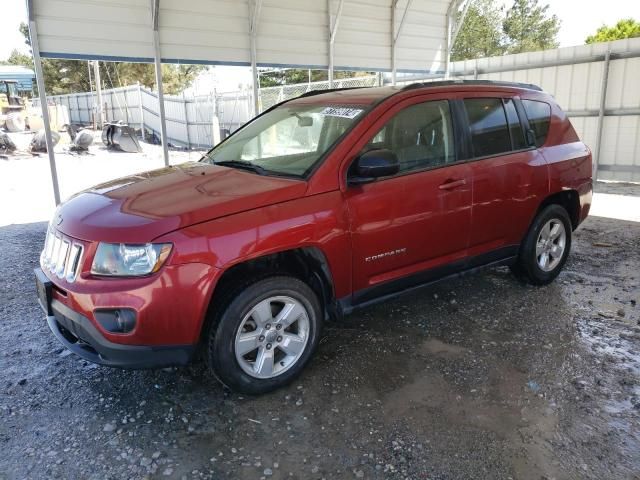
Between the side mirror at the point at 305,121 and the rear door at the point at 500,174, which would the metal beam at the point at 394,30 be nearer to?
the rear door at the point at 500,174

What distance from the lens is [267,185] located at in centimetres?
311

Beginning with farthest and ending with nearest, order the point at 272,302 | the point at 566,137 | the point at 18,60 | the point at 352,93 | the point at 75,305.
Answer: the point at 18,60
the point at 566,137
the point at 352,93
the point at 272,302
the point at 75,305

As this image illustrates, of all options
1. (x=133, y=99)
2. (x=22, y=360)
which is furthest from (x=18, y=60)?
(x=22, y=360)

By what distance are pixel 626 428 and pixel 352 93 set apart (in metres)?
2.88

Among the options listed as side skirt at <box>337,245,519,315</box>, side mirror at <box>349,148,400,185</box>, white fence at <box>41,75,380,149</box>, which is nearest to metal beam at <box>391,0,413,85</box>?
white fence at <box>41,75,380,149</box>

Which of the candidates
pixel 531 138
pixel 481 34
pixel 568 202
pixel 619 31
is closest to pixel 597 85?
pixel 568 202

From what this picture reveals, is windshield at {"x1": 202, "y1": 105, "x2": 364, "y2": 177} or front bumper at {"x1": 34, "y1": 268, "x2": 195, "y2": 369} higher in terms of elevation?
windshield at {"x1": 202, "y1": 105, "x2": 364, "y2": 177}

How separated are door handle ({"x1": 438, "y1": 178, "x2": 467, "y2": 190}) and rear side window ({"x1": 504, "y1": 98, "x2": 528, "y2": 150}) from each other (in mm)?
815

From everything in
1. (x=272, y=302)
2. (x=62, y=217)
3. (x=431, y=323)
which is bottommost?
(x=431, y=323)

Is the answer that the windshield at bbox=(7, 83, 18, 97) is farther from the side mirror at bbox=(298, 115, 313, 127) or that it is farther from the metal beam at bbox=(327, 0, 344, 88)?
the side mirror at bbox=(298, 115, 313, 127)

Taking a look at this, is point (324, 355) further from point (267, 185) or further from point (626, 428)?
point (626, 428)

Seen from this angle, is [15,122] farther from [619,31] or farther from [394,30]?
[619,31]

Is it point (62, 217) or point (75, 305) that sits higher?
point (62, 217)

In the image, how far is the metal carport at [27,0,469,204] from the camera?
20.3 ft
